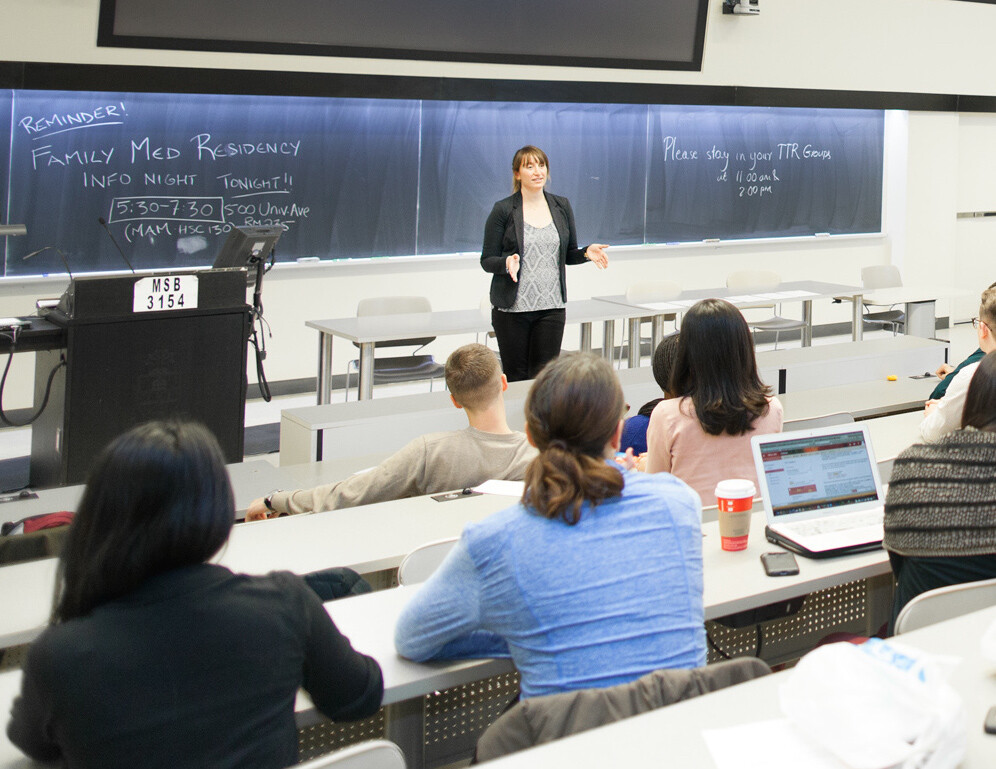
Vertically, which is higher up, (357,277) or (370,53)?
(370,53)

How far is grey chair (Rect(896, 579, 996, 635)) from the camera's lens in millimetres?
2096

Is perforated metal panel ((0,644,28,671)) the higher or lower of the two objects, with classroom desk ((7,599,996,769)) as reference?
lower

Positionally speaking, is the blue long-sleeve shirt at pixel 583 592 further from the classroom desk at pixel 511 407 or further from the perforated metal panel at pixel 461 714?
the classroom desk at pixel 511 407

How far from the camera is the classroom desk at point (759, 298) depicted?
271 inches

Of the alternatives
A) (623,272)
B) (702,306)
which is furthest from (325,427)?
(623,272)

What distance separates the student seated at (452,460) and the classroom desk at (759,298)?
365 centimetres

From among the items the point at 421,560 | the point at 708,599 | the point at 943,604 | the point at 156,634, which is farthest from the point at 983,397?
the point at 156,634

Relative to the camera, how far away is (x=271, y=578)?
1.64 m

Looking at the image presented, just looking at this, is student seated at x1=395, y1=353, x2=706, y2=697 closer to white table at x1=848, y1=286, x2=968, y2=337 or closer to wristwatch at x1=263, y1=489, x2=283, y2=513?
wristwatch at x1=263, y1=489, x2=283, y2=513

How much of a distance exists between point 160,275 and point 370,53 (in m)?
2.72

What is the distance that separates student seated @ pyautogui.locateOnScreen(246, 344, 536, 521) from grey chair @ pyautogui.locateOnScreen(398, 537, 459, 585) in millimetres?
688

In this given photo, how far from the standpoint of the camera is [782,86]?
348 inches

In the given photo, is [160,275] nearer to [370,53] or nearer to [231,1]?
[231,1]

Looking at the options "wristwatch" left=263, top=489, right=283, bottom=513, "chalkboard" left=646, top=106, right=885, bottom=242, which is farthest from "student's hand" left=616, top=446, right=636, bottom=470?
"chalkboard" left=646, top=106, right=885, bottom=242
